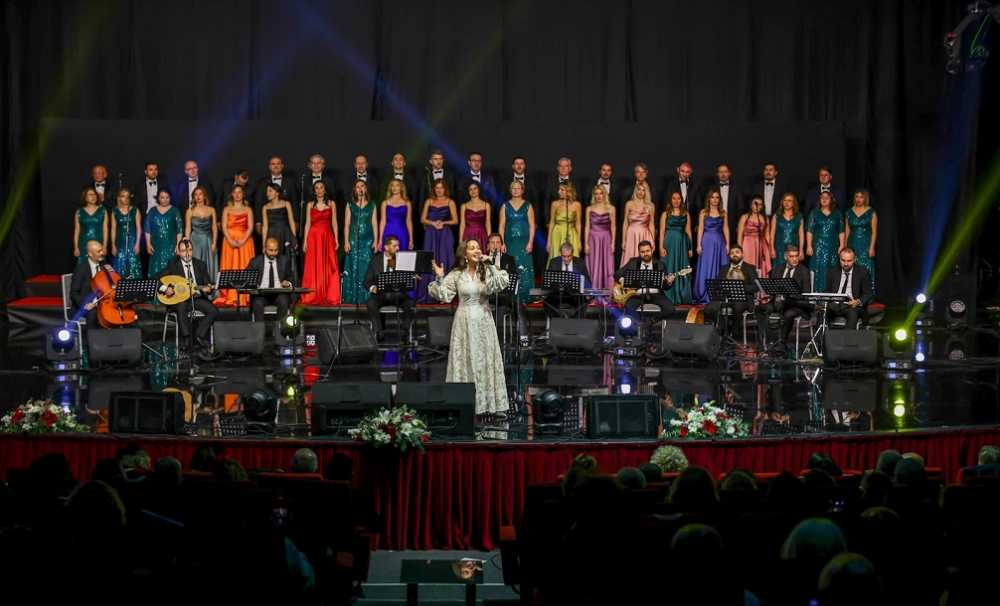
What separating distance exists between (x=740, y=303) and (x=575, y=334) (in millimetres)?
2450

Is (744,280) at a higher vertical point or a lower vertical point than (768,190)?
lower

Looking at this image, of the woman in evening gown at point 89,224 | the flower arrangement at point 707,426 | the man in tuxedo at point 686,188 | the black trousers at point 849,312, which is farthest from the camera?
the man in tuxedo at point 686,188

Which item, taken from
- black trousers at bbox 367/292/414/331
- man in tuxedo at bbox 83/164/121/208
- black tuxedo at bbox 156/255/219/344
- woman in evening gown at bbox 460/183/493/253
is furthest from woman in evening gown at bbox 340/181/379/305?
man in tuxedo at bbox 83/164/121/208

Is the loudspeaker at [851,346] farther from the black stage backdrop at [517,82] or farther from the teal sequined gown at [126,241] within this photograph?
the teal sequined gown at [126,241]

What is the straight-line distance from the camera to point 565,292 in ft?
46.8

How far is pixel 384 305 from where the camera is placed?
14844mm

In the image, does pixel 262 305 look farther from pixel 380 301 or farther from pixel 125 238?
pixel 125 238

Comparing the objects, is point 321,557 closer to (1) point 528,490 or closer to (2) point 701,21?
(1) point 528,490

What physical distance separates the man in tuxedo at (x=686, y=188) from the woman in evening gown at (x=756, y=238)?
0.91m

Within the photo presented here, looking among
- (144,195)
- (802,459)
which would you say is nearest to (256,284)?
(144,195)

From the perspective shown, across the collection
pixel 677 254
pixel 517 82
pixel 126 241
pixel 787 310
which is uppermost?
pixel 517 82

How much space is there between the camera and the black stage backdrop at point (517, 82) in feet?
59.4

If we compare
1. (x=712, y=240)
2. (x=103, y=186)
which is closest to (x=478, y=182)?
(x=712, y=240)

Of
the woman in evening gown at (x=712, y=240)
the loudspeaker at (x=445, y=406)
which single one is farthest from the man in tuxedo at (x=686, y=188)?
the loudspeaker at (x=445, y=406)
